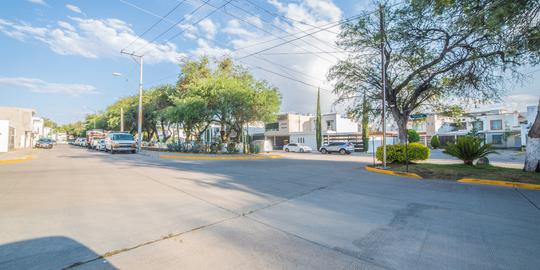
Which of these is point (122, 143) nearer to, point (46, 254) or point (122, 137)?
point (122, 137)

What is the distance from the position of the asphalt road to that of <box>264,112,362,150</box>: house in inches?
1440

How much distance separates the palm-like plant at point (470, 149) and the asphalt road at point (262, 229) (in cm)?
645

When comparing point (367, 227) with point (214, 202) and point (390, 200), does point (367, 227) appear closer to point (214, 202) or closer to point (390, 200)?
point (390, 200)

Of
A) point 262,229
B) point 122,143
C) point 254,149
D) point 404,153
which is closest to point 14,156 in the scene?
point 122,143

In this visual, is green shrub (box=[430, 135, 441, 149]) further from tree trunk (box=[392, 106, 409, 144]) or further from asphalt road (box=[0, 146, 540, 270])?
asphalt road (box=[0, 146, 540, 270])

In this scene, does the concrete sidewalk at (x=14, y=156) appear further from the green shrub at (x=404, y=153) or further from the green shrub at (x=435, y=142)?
the green shrub at (x=435, y=142)

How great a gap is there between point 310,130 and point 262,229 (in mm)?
47515

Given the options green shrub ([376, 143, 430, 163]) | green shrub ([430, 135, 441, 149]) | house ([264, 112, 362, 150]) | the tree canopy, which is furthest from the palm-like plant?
green shrub ([430, 135, 441, 149])

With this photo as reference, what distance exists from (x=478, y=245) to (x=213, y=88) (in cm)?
2131

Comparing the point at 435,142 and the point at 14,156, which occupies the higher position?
the point at 435,142

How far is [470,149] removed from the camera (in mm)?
13008

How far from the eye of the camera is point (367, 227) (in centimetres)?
421

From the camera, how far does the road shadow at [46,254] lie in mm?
2791

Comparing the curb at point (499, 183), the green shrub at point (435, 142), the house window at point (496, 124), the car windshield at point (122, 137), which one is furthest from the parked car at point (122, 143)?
the house window at point (496, 124)
